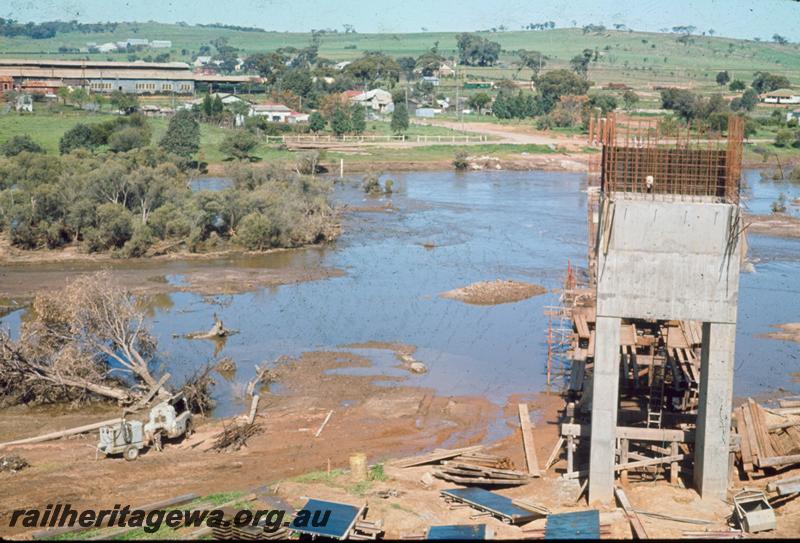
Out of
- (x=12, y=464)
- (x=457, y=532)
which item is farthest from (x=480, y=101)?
(x=457, y=532)

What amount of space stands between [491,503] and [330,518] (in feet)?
8.59

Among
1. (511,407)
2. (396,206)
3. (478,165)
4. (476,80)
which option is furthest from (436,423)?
(476,80)

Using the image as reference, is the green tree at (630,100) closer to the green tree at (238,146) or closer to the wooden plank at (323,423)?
the green tree at (238,146)

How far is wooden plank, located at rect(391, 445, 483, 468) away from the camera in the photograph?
59.5 feet

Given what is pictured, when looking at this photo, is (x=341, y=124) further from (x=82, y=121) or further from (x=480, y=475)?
(x=480, y=475)

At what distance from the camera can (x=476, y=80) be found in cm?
13150

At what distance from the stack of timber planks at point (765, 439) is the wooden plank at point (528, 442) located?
332 centimetres

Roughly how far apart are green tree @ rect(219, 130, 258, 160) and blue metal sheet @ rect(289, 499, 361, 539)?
5241 cm

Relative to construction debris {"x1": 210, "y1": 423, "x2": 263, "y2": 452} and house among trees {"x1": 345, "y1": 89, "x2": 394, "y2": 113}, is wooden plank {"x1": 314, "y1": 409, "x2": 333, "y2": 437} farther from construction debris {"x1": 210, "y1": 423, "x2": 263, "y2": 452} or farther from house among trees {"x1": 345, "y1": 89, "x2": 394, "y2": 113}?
house among trees {"x1": 345, "y1": 89, "x2": 394, "y2": 113}

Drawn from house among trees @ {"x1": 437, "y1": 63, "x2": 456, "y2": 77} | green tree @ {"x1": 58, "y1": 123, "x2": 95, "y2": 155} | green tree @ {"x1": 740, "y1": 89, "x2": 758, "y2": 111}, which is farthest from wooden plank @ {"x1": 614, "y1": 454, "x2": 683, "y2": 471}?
house among trees @ {"x1": 437, "y1": 63, "x2": 456, "y2": 77}

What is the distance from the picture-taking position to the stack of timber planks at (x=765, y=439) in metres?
16.6

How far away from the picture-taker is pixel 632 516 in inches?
598

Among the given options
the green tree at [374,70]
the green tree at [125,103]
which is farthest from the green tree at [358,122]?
the green tree at [374,70]

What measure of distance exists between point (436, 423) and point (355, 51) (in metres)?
176
